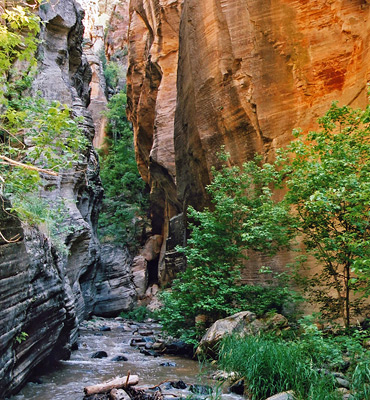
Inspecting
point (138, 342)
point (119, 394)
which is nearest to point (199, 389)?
point (119, 394)

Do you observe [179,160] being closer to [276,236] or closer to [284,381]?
[276,236]

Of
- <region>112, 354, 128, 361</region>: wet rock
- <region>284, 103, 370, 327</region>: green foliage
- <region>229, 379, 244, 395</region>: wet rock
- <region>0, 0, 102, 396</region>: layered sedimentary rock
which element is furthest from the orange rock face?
<region>229, 379, 244, 395</region>: wet rock

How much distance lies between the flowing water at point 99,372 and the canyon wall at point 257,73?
4.79 m

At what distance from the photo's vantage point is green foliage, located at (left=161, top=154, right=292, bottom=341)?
30.8 feet

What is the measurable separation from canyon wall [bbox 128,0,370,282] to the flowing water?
4790 millimetres

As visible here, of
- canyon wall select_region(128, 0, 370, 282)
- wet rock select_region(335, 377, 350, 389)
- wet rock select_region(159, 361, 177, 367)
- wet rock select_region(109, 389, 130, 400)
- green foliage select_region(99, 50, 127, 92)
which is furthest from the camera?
green foliage select_region(99, 50, 127, 92)

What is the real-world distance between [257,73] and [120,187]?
847 inches

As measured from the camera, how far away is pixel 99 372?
8.31 metres

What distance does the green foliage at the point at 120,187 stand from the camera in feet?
90.1

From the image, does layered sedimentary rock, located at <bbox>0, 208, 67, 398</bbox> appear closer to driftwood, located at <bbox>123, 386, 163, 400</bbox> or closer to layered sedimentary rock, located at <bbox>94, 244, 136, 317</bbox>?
driftwood, located at <bbox>123, 386, 163, 400</bbox>

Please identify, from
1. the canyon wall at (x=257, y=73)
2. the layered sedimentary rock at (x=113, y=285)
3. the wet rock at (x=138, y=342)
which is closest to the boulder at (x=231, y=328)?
the canyon wall at (x=257, y=73)

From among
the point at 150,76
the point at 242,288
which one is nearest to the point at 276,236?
the point at 242,288

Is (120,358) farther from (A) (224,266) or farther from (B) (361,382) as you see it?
(B) (361,382)

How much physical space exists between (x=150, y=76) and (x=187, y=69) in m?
8.72
